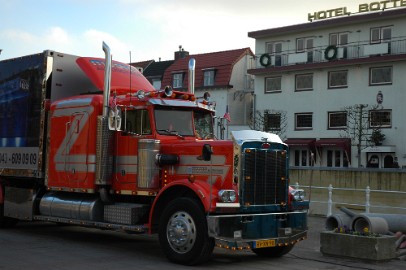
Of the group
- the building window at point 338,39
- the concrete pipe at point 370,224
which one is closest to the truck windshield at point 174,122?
the concrete pipe at point 370,224

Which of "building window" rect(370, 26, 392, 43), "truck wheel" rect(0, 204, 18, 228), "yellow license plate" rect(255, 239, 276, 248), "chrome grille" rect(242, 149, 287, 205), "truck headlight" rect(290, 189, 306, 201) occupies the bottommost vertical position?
"truck wheel" rect(0, 204, 18, 228)

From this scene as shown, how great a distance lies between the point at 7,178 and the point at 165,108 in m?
5.36

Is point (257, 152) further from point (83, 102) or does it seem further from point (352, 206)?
point (352, 206)

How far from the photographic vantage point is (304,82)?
43.8 m

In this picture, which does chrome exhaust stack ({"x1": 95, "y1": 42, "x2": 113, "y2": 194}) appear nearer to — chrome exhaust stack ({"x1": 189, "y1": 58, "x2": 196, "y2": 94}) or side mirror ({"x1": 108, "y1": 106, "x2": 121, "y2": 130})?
side mirror ({"x1": 108, "y1": 106, "x2": 121, "y2": 130})

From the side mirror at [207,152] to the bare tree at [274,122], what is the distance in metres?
33.5

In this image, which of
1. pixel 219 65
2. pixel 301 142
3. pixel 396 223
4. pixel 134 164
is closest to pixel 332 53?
pixel 301 142

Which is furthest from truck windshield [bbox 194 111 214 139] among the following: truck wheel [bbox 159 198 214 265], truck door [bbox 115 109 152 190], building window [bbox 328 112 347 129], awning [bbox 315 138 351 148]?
building window [bbox 328 112 347 129]

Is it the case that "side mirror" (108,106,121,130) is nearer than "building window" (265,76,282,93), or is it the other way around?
"side mirror" (108,106,121,130)

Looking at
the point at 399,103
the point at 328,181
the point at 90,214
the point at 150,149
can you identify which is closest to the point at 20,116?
the point at 90,214

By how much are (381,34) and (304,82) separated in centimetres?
661

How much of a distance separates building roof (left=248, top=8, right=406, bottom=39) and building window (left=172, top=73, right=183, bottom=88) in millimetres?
8598

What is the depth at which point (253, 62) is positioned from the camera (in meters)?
49.9

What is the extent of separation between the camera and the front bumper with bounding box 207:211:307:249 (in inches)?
365
